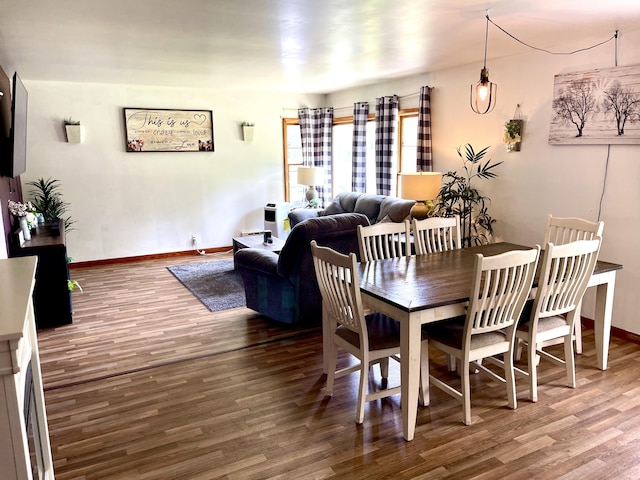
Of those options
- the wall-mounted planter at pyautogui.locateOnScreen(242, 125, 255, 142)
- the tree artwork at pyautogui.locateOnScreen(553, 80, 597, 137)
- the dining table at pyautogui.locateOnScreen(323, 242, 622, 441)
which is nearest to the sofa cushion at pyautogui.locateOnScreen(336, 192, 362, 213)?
the wall-mounted planter at pyautogui.locateOnScreen(242, 125, 255, 142)

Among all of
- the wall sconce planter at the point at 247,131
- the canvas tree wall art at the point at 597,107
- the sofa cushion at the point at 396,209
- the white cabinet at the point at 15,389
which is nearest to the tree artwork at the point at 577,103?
the canvas tree wall art at the point at 597,107

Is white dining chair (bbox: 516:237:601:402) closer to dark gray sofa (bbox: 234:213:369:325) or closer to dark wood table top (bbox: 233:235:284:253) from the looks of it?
dark gray sofa (bbox: 234:213:369:325)

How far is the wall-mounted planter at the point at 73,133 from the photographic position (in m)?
5.93

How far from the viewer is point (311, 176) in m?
6.86

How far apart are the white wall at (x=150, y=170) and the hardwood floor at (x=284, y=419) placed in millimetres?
2798

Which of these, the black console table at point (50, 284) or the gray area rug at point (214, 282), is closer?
the black console table at point (50, 284)

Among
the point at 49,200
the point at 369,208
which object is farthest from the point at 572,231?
the point at 49,200

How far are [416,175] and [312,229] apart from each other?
1.41 m

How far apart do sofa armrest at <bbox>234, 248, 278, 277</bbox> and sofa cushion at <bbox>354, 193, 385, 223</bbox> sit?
1.95 meters

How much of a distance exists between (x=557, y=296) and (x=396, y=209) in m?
2.72

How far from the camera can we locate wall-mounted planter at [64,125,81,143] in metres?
5.93

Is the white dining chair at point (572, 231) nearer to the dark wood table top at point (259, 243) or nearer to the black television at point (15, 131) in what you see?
the dark wood table top at point (259, 243)

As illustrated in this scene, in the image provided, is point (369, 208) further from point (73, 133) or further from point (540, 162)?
point (73, 133)

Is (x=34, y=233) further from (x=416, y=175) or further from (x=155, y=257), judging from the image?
(x=416, y=175)
